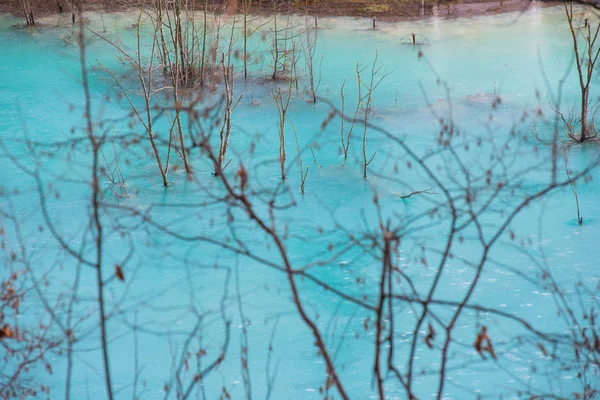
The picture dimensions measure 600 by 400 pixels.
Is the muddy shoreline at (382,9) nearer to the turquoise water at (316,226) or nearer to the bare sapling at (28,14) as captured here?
the bare sapling at (28,14)

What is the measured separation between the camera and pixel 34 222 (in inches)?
391

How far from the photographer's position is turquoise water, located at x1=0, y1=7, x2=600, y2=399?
6.99 meters

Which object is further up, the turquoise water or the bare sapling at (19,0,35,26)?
the bare sapling at (19,0,35,26)

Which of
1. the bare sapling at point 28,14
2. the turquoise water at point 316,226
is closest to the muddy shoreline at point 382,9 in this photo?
the bare sapling at point 28,14

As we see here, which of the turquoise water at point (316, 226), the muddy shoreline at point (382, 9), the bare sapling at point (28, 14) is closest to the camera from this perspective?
the turquoise water at point (316, 226)

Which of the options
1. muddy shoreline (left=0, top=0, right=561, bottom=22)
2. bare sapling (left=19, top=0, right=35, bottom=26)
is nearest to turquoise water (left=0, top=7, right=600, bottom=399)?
bare sapling (left=19, top=0, right=35, bottom=26)

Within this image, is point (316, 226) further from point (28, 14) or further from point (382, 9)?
point (28, 14)

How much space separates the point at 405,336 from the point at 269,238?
8.44 ft

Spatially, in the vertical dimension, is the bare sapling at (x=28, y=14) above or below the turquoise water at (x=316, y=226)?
above

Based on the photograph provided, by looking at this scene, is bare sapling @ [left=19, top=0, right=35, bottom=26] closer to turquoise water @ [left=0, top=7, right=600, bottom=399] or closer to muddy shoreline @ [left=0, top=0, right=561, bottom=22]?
muddy shoreline @ [left=0, top=0, right=561, bottom=22]

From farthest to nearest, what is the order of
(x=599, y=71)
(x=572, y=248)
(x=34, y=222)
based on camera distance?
1. (x=599, y=71)
2. (x=34, y=222)
3. (x=572, y=248)

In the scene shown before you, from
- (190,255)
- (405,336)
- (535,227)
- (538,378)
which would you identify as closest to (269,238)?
(190,255)

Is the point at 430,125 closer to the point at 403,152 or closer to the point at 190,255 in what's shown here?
the point at 403,152

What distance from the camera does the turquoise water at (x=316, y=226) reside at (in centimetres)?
699
